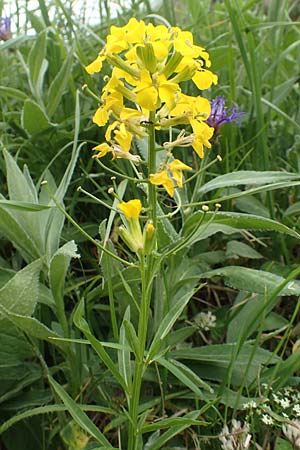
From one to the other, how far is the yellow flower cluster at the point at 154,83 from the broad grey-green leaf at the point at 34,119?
0.57 m

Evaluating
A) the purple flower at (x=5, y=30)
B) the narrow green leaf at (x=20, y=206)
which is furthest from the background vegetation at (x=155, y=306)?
the purple flower at (x=5, y=30)

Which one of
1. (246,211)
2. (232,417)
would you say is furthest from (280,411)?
(246,211)

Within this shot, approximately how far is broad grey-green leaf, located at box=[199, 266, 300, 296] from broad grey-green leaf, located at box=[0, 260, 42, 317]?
1.05 feet

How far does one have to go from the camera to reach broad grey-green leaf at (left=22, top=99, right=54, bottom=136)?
1526 millimetres

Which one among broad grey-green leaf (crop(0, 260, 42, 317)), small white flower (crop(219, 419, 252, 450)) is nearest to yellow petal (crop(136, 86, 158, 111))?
broad grey-green leaf (crop(0, 260, 42, 317))

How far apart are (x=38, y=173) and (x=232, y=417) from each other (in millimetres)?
769

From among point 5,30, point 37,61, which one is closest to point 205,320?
point 37,61

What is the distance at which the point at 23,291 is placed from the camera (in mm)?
1154

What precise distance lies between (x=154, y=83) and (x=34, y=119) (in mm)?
724

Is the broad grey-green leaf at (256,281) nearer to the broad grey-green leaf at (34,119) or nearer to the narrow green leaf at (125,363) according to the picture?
the narrow green leaf at (125,363)

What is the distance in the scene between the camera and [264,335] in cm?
133

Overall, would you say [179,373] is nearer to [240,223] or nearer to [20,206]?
[240,223]

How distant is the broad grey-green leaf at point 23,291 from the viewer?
115 cm

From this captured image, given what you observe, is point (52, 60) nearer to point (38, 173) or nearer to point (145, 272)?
point (38, 173)
